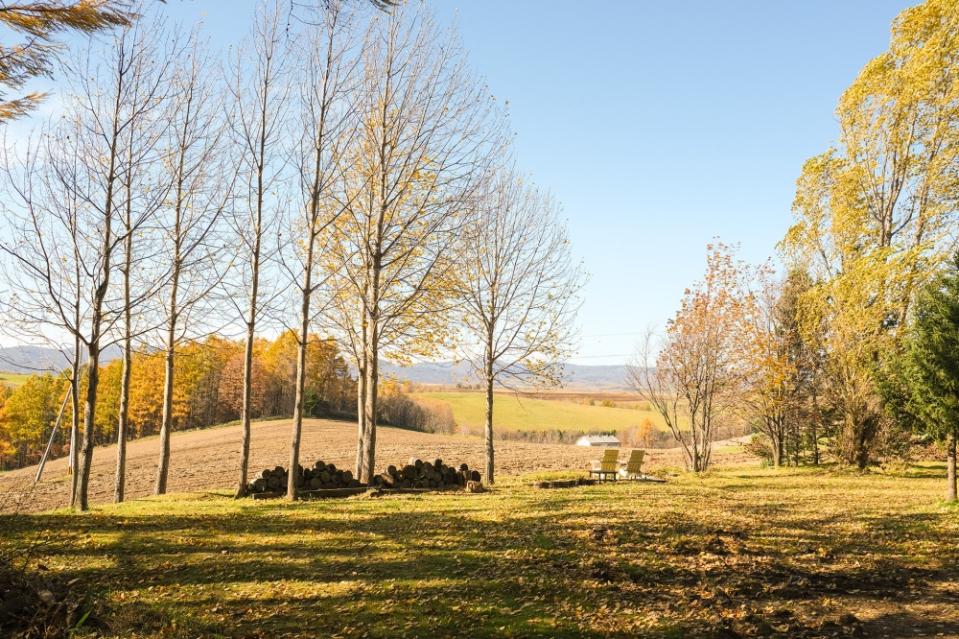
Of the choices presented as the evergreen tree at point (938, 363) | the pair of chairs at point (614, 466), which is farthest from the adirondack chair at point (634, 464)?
the evergreen tree at point (938, 363)

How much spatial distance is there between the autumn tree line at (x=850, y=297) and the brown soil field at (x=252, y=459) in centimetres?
625

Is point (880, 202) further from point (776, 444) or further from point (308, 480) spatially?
point (308, 480)

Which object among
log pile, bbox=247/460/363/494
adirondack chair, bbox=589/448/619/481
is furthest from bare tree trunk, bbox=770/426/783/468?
log pile, bbox=247/460/363/494

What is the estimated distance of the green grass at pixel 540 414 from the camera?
69188 millimetres

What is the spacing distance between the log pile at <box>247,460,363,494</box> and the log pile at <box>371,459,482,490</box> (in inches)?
30.7

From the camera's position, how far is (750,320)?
976 inches

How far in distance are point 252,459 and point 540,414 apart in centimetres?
4811

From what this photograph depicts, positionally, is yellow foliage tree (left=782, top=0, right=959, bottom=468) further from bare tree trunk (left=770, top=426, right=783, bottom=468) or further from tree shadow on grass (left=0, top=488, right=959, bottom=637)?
tree shadow on grass (left=0, top=488, right=959, bottom=637)

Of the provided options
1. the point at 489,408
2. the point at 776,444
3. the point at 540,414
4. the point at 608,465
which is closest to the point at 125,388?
the point at 489,408

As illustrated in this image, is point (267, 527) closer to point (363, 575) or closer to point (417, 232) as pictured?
point (363, 575)

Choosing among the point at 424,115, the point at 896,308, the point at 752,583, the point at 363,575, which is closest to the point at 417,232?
the point at 424,115

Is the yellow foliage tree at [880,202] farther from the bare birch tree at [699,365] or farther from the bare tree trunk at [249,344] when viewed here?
the bare tree trunk at [249,344]

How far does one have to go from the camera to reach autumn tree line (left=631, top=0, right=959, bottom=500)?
19.2m

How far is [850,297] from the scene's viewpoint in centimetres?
1986
